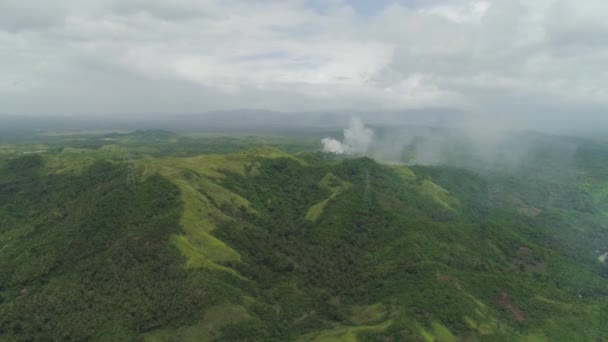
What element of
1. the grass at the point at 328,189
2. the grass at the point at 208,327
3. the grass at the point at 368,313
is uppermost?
the grass at the point at 328,189

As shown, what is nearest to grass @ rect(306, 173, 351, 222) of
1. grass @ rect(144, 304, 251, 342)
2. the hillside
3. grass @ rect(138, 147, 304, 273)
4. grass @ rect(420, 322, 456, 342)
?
the hillside

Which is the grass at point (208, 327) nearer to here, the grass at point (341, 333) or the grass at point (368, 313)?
the grass at point (341, 333)

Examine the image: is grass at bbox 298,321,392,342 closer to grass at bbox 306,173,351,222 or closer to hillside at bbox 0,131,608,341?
hillside at bbox 0,131,608,341

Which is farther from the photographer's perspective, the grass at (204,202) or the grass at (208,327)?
the grass at (204,202)

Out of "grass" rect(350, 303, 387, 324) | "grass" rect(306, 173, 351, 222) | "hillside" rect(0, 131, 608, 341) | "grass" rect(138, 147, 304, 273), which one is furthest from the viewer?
"grass" rect(306, 173, 351, 222)

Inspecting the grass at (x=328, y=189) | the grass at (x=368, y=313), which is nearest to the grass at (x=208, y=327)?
the grass at (x=368, y=313)

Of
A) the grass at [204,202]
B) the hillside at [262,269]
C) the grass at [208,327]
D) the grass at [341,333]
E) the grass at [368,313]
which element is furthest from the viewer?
the grass at [204,202]

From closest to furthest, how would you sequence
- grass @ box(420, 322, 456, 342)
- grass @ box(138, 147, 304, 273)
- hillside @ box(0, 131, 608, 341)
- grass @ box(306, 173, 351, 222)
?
grass @ box(420, 322, 456, 342)
hillside @ box(0, 131, 608, 341)
grass @ box(138, 147, 304, 273)
grass @ box(306, 173, 351, 222)

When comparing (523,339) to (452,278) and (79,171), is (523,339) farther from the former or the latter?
(79,171)

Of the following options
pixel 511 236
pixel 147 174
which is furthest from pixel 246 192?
pixel 511 236
